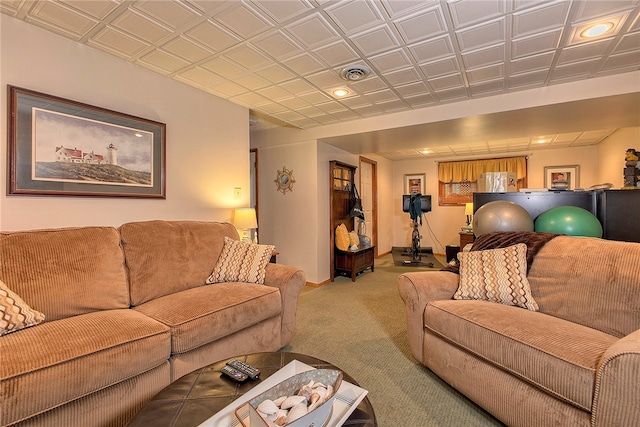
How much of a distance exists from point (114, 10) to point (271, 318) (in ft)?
7.45

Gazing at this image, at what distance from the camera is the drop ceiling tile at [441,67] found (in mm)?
2305

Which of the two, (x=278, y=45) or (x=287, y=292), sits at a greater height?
(x=278, y=45)

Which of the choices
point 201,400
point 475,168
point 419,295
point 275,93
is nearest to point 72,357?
point 201,400

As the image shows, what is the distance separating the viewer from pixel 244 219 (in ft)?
10.1

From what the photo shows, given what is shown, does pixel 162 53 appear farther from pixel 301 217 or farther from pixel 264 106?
pixel 301 217

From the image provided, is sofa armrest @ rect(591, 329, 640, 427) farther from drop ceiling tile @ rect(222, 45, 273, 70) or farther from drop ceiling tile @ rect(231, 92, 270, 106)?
drop ceiling tile @ rect(231, 92, 270, 106)

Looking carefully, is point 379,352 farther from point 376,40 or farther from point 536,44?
point 536,44

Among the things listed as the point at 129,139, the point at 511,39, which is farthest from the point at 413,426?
the point at 129,139

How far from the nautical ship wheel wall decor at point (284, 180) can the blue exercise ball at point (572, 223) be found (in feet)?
10.2

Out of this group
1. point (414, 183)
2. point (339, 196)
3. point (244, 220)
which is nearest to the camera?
point (244, 220)

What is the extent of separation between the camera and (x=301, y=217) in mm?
4281

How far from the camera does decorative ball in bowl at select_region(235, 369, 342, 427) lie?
0.78 m

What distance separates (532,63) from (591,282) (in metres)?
1.79

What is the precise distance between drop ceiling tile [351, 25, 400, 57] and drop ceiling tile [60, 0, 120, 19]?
5.02 feet
